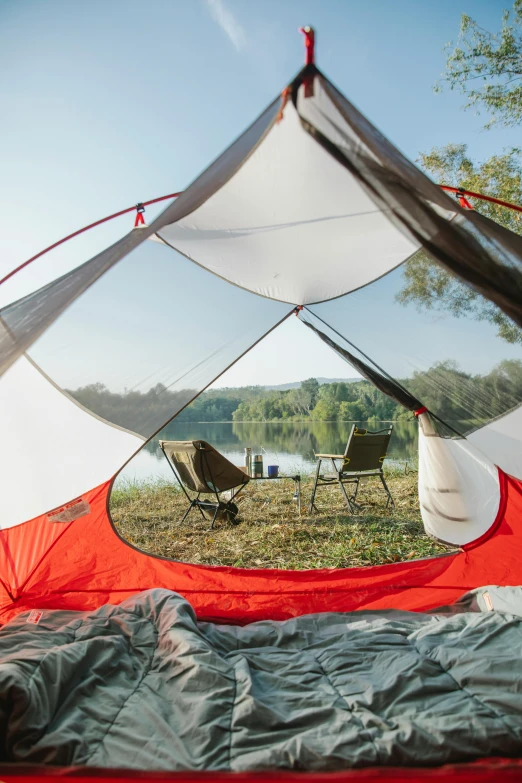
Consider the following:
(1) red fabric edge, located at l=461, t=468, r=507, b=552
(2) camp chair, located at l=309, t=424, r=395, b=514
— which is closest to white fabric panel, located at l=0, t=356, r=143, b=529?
(1) red fabric edge, located at l=461, t=468, r=507, b=552

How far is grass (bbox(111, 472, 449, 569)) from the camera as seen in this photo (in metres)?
3.55

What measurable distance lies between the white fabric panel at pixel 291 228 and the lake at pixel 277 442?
3.58 metres

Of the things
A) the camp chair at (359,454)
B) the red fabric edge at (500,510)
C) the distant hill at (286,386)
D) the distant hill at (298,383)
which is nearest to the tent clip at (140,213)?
the red fabric edge at (500,510)

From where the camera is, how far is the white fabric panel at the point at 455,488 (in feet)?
9.55

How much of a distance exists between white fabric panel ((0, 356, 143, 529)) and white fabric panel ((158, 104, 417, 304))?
96 centimetres

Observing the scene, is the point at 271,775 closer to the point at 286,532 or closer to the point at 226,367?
the point at 226,367

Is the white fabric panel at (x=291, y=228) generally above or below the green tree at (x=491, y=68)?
below

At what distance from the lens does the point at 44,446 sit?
97.5 inches

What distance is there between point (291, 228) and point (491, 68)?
6783mm

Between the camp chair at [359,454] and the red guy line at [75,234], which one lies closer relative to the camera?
the red guy line at [75,234]

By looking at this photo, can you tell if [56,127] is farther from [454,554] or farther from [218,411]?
[218,411]

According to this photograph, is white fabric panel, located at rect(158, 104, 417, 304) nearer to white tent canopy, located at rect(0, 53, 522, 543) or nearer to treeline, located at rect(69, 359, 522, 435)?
white tent canopy, located at rect(0, 53, 522, 543)

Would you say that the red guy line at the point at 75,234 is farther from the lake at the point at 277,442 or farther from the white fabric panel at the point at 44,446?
the lake at the point at 277,442

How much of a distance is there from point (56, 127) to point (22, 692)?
6.71 metres
